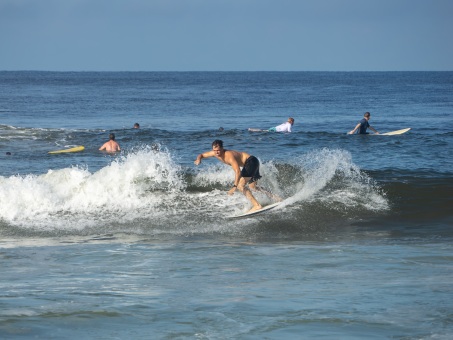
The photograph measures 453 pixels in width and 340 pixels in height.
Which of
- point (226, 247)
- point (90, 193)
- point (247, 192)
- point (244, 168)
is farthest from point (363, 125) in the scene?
point (226, 247)

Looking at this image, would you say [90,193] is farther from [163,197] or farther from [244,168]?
[244,168]

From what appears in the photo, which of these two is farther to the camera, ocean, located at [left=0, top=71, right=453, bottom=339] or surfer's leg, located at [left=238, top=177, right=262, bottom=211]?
surfer's leg, located at [left=238, top=177, right=262, bottom=211]

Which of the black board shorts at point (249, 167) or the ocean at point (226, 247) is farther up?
the black board shorts at point (249, 167)

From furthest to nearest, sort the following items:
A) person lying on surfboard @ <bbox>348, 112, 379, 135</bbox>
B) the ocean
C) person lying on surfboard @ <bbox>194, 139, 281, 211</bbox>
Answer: person lying on surfboard @ <bbox>348, 112, 379, 135</bbox> < person lying on surfboard @ <bbox>194, 139, 281, 211</bbox> < the ocean

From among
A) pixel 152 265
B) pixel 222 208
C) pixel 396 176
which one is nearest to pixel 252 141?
pixel 396 176

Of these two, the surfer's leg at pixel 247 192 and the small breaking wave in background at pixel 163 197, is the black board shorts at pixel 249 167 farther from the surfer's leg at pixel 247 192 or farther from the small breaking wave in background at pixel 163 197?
the small breaking wave in background at pixel 163 197

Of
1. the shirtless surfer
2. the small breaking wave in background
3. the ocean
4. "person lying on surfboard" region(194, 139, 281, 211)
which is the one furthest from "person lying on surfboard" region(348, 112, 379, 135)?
"person lying on surfboard" region(194, 139, 281, 211)

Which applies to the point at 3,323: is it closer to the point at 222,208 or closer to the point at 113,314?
the point at 113,314

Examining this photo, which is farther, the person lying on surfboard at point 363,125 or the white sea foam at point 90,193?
the person lying on surfboard at point 363,125

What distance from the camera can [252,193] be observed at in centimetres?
1506

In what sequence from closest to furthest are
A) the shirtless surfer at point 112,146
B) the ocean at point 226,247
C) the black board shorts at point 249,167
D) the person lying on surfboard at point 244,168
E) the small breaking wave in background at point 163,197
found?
1. the ocean at point 226,247
2. the person lying on surfboard at point 244,168
3. the black board shorts at point 249,167
4. the small breaking wave in background at point 163,197
5. the shirtless surfer at point 112,146

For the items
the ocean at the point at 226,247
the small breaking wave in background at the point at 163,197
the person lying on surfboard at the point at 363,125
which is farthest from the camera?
the person lying on surfboard at the point at 363,125

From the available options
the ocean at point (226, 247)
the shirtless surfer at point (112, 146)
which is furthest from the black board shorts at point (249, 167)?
the shirtless surfer at point (112, 146)

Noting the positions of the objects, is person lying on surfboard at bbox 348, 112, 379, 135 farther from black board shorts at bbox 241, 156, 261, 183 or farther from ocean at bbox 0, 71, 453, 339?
black board shorts at bbox 241, 156, 261, 183
